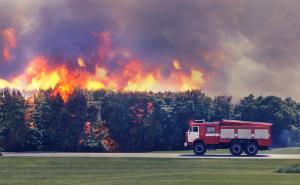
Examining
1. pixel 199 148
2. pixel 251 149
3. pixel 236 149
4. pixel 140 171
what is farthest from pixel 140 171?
pixel 251 149

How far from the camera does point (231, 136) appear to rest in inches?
2298

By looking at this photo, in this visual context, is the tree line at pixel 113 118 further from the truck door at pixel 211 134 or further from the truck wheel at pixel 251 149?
the truck wheel at pixel 251 149

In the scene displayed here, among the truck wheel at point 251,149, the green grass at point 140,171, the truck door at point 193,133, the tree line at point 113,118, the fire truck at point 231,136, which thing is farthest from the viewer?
the tree line at point 113,118

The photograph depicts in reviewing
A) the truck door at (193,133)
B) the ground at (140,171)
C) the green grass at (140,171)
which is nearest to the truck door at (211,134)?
the truck door at (193,133)

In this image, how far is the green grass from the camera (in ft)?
110

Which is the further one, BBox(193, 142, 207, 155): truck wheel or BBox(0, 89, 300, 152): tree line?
BBox(0, 89, 300, 152): tree line

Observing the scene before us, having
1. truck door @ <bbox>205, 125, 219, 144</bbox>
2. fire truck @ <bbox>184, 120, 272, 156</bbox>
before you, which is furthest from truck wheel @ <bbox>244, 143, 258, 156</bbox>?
truck door @ <bbox>205, 125, 219, 144</bbox>

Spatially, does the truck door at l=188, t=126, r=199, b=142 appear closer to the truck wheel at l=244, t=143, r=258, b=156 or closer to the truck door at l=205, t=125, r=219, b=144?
the truck door at l=205, t=125, r=219, b=144

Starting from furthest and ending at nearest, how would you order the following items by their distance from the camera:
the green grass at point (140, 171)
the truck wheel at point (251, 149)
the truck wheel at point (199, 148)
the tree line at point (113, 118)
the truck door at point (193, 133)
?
the tree line at point (113, 118) → the truck door at point (193, 133) → the truck wheel at point (199, 148) → the truck wheel at point (251, 149) → the green grass at point (140, 171)

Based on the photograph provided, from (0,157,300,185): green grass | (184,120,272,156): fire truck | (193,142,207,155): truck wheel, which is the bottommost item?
(0,157,300,185): green grass

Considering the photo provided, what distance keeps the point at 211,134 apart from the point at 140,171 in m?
18.2

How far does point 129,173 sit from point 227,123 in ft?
68.2

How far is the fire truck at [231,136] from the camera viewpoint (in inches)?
2269

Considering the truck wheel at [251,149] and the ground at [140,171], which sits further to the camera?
the truck wheel at [251,149]
